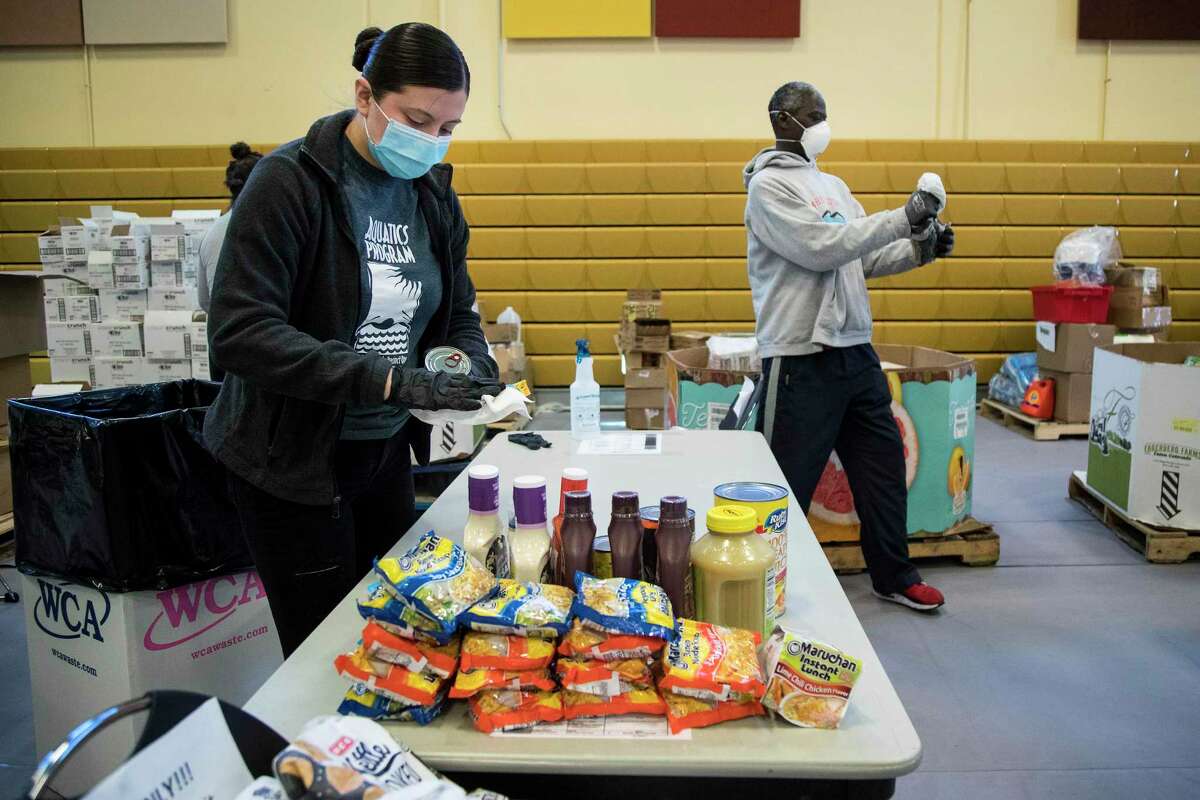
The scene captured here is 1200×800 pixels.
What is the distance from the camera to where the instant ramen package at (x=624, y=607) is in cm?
98

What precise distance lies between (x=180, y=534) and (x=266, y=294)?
0.82 m

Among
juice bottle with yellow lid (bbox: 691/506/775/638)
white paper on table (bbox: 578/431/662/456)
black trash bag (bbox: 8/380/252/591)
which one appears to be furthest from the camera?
white paper on table (bbox: 578/431/662/456)

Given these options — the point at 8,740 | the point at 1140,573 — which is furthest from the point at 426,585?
the point at 1140,573

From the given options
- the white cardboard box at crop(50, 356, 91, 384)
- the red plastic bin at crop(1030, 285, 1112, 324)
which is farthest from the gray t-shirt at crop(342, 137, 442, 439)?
the red plastic bin at crop(1030, 285, 1112, 324)

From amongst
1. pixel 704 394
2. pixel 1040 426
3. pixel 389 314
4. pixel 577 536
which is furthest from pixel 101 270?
pixel 1040 426

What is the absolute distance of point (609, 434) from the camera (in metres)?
2.30

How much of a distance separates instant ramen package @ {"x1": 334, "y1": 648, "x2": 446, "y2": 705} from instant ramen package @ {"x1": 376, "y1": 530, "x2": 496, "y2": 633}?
0.06 m

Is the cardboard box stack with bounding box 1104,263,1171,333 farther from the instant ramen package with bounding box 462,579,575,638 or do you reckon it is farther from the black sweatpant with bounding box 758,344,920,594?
the instant ramen package with bounding box 462,579,575,638

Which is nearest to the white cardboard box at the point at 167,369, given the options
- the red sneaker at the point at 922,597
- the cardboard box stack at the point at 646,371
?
the cardboard box stack at the point at 646,371

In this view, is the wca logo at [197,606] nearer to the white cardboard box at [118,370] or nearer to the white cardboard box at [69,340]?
the white cardboard box at [118,370]

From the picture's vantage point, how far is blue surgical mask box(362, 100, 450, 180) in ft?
4.75

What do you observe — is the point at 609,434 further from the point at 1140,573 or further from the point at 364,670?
the point at 1140,573

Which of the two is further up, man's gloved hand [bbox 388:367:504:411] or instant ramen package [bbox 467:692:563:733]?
man's gloved hand [bbox 388:367:504:411]

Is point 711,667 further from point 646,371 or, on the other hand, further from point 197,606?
point 646,371
